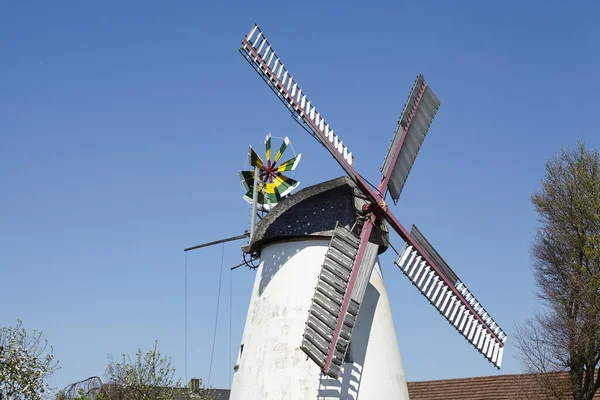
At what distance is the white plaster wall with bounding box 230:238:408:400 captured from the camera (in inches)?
588

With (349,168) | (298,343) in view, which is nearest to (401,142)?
(349,168)

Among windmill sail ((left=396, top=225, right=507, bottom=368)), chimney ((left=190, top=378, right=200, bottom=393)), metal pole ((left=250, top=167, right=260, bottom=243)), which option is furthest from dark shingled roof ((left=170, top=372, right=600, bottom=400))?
metal pole ((left=250, top=167, right=260, bottom=243))

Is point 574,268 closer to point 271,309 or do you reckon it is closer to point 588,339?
point 588,339

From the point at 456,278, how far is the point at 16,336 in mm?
10464

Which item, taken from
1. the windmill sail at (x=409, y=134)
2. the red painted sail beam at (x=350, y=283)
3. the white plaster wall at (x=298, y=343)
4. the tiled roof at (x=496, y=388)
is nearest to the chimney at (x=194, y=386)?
the tiled roof at (x=496, y=388)

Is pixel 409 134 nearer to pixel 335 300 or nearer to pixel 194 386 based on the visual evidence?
pixel 335 300

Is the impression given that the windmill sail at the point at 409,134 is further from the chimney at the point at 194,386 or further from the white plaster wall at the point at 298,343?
the chimney at the point at 194,386

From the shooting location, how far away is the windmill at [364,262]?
48.0 feet

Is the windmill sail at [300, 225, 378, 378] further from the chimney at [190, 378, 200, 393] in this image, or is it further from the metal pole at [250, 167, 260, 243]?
the chimney at [190, 378, 200, 393]

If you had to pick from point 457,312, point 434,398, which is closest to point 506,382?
point 434,398

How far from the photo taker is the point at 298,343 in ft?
49.6

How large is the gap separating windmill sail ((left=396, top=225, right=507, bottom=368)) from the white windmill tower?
0.02m

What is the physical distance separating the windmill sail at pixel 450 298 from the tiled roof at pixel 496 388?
4461mm

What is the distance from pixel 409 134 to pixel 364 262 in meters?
3.68
